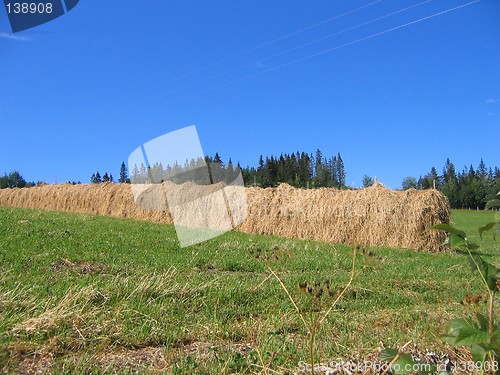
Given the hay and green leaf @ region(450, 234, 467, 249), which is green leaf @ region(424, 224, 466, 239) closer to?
green leaf @ region(450, 234, 467, 249)

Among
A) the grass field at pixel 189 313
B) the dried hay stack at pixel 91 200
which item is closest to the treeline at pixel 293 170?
the dried hay stack at pixel 91 200

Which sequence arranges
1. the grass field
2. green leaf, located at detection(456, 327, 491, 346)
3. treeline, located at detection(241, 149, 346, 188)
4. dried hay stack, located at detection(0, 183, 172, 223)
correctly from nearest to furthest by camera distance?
1. green leaf, located at detection(456, 327, 491, 346)
2. the grass field
3. dried hay stack, located at detection(0, 183, 172, 223)
4. treeline, located at detection(241, 149, 346, 188)

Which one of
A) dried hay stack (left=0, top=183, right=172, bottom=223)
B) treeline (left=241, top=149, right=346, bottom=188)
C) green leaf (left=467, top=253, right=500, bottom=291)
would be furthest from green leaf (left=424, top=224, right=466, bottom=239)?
treeline (left=241, top=149, right=346, bottom=188)

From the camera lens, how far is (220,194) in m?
21.9

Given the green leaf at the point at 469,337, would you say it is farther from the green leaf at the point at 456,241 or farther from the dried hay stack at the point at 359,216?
the dried hay stack at the point at 359,216

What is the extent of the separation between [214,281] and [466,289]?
4026mm

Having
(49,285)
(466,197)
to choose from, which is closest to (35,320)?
(49,285)

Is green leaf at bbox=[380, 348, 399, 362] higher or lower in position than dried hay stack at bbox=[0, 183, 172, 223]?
lower

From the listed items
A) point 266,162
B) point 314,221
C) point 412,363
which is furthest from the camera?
point 266,162

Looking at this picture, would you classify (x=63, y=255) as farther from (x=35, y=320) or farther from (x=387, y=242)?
(x=387, y=242)

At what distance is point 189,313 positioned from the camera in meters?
4.27

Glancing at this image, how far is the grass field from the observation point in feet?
9.24

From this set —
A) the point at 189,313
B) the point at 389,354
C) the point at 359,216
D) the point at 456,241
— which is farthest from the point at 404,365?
the point at 359,216

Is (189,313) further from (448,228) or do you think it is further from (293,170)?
(293,170)
